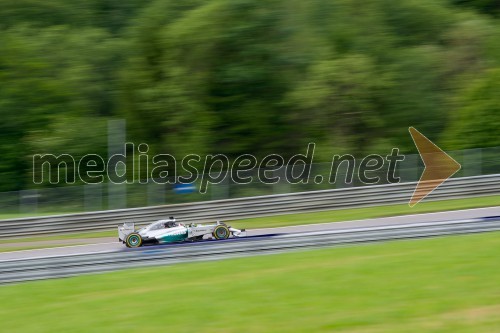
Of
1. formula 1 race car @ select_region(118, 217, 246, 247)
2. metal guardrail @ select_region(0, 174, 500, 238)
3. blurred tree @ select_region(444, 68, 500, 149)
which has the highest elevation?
blurred tree @ select_region(444, 68, 500, 149)

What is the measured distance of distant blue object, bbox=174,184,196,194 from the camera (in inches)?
821

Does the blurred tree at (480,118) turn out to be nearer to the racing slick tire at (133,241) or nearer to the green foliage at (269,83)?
the green foliage at (269,83)

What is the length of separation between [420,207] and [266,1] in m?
12.2

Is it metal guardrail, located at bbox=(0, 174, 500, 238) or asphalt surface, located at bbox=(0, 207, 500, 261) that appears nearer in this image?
asphalt surface, located at bbox=(0, 207, 500, 261)

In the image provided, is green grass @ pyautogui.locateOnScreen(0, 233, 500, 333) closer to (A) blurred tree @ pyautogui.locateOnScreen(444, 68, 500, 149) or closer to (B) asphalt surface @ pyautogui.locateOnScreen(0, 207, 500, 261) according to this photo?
(B) asphalt surface @ pyautogui.locateOnScreen(0, 207, 500, 261)

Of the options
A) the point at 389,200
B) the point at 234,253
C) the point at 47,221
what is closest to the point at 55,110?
the point at 47,221

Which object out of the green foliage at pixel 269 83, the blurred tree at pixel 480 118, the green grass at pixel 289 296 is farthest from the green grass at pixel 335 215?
the green grass at pixel 289 296

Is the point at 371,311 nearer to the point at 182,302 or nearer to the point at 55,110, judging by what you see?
the point at 182,302

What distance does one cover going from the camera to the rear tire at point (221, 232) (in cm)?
1588

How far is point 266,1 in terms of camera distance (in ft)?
94.8

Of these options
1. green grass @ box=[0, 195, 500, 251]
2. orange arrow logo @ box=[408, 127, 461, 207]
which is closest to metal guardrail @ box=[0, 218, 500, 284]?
green grass @ box=[0, 195, 500, 251]

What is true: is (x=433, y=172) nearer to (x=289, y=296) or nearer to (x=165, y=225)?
(x=165, y=225)

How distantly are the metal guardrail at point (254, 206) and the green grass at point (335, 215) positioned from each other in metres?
0.19

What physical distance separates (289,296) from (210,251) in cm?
294
